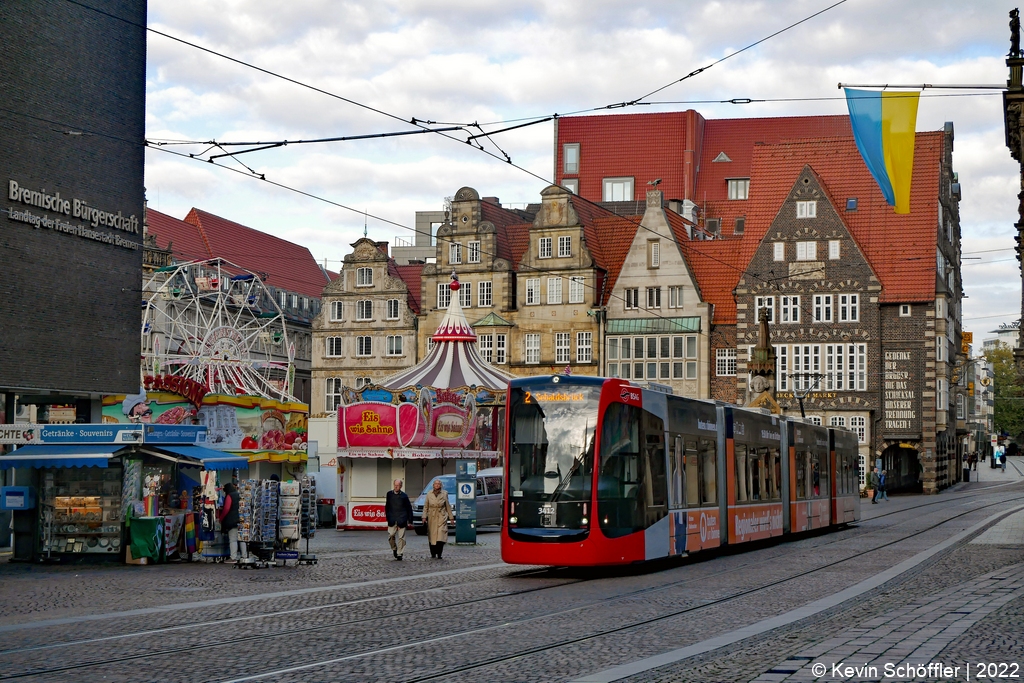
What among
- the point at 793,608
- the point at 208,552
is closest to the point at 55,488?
the point at 208,552

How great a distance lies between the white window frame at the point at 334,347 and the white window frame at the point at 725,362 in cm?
2038

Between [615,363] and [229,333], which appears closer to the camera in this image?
[229,333]

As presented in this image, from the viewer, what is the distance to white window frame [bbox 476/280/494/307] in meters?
71.1

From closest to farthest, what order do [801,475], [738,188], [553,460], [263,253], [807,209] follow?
[553,460], [801,475], [807,209], [738,188], [263,253]

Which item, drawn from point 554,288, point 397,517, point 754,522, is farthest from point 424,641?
point 554,288

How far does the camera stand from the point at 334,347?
242 feet

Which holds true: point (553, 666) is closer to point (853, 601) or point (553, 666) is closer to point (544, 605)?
point (544, 605)

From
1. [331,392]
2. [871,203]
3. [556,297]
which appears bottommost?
[331,392]

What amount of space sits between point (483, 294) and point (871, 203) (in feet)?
68.2

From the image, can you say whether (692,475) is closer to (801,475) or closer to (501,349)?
(801,475)

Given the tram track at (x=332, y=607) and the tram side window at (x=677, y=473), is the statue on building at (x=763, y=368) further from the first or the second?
the tram side window at (x=677, y=473)

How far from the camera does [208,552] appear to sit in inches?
1060

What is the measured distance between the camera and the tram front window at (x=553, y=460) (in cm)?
2162

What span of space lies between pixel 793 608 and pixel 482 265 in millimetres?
54966
